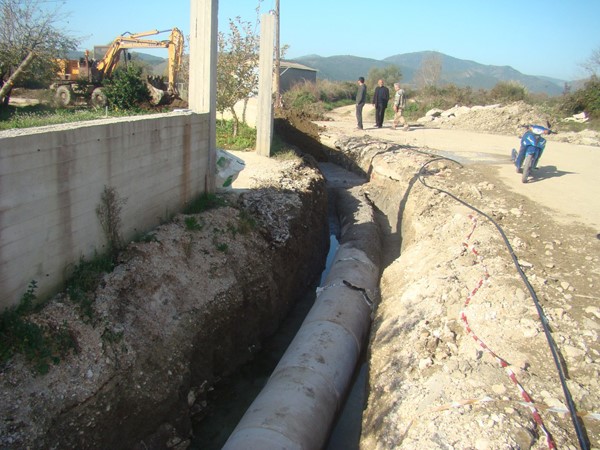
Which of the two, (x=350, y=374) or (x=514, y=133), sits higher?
(x=514, y=133)

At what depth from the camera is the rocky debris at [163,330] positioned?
4469 mm

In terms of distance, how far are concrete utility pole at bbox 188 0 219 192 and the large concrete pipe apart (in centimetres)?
392

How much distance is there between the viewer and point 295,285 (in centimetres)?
902

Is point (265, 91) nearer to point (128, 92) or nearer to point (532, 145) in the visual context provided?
point (128, 92)

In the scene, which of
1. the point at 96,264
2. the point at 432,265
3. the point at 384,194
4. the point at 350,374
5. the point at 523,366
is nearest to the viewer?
the point at 523,366

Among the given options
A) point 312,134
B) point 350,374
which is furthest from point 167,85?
point 350,374

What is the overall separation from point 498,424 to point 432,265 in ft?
11.5

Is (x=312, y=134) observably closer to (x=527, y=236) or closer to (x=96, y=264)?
(x=527, y=236)

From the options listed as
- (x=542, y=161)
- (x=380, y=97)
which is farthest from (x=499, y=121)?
(x=542, y=161)

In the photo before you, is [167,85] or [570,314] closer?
[570,314]

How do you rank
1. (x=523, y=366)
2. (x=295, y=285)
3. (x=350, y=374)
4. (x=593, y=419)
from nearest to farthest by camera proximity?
(x=593, y=419) → (x=523, y=366) → (x=350, y=374) → (x=295, y=285)

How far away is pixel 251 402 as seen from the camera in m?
6.38

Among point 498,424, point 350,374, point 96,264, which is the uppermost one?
point 96,264

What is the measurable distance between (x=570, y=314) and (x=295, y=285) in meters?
4.90
